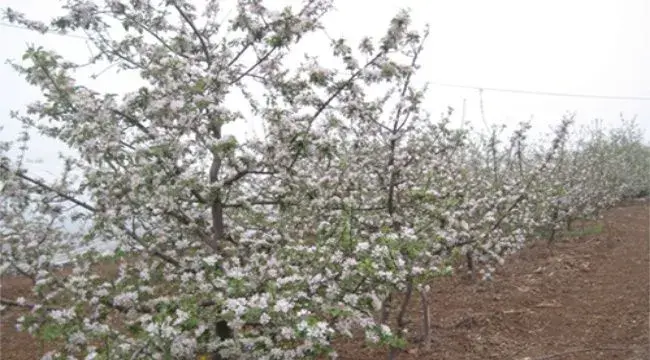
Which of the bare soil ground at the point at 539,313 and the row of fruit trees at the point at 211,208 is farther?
the bare soil ground at the point at 539,313

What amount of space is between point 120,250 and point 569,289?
750cm

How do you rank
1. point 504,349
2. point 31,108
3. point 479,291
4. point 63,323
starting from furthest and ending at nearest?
point 479,291, point 504,349, point 31,108, point 63,323

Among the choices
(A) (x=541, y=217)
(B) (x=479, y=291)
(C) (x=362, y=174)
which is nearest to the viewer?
(C) (x=362, y=174)

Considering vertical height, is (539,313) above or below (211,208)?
below

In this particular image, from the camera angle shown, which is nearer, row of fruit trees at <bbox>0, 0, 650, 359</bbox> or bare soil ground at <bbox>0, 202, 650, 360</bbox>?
row of fruit trees at <bbox>0, 0, 650, 359</bbox>

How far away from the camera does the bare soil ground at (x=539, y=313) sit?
6488mm

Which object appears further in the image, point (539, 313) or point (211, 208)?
point (539, 313)

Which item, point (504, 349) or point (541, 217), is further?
point (541, 217)

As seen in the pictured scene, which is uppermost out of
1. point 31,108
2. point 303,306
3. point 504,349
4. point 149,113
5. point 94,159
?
point 31,108

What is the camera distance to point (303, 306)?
11.0 feet

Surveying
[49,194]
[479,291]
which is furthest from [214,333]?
[479,291]

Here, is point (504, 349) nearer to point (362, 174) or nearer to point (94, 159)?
point (362, 174)

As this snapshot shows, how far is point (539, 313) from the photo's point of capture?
778cm

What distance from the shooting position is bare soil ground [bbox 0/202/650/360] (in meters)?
6.49
